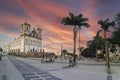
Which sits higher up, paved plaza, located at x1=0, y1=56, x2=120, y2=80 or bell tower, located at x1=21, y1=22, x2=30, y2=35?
bell tower, located at x1=21, y1=22, x2=30, y2=35

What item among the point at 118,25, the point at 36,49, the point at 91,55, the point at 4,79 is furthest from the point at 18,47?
the point at 4,79

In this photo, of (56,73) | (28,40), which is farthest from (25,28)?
(56,73)

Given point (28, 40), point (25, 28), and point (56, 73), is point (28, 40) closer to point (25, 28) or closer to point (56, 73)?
point (25, 28)

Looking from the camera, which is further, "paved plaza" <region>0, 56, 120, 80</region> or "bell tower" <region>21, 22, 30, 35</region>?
"bell tower" <region>21, 22, 30, 35</region>

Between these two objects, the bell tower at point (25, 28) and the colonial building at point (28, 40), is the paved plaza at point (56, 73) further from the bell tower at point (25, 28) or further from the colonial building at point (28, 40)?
the bell tower at point (25, 28)

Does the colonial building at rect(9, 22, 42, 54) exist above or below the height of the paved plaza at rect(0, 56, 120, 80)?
above

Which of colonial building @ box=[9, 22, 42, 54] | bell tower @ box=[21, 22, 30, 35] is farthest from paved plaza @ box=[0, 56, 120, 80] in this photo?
bell tower @ box=[21, 22, 30, 35]

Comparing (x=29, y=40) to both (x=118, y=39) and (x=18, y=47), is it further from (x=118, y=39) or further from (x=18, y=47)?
(x=118, y=39)

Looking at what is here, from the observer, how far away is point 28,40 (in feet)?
574

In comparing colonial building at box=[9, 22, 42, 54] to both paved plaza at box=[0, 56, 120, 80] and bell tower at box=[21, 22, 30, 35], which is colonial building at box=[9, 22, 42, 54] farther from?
paved plaza at box=[0, 56, 120, 80]

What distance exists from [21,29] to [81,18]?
141667 mm

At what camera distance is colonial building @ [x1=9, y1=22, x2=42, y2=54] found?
172m

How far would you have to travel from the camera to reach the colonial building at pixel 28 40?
17250 cm

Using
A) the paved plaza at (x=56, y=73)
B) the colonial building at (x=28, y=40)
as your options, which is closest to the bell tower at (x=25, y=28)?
the colonial building at (x=28, y=40)
